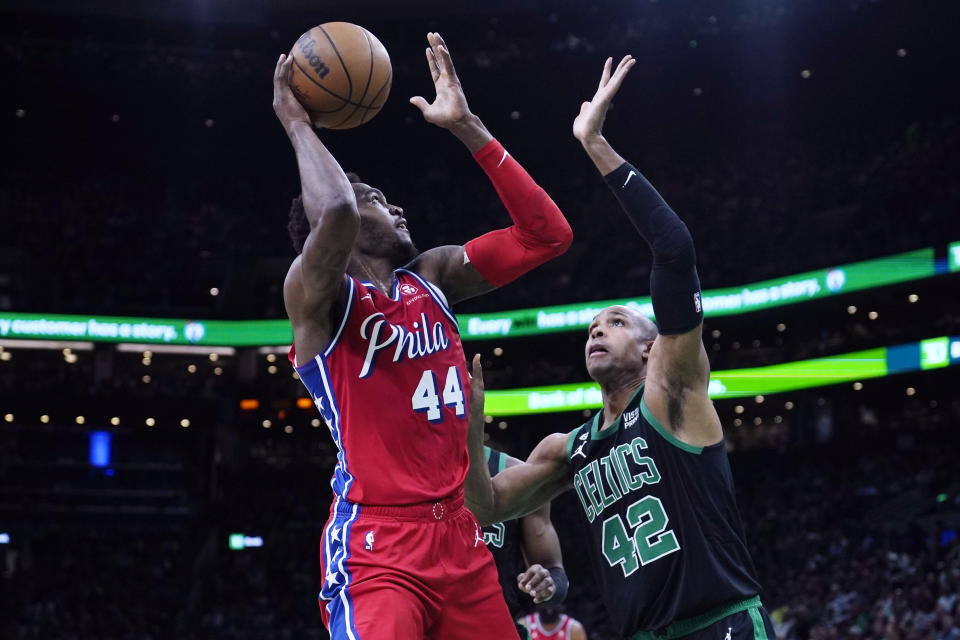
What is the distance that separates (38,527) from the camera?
2703 cm

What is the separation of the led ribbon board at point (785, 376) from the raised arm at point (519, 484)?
1734cm

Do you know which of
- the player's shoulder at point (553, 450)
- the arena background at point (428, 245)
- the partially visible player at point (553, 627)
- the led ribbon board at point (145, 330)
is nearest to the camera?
the player's shoulder at point (553, 450)

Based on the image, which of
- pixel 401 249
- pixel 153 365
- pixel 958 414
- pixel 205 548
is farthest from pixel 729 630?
pixel 153 365

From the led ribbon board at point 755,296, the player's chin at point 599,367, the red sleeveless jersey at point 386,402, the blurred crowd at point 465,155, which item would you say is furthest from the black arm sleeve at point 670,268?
the blurred crowd at point 465,155

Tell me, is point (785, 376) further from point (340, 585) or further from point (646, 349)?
point (340, 585)

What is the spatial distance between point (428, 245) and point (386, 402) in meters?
24.7

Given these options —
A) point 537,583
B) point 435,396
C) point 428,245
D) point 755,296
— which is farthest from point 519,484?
point 428,245

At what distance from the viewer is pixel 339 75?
4.14 meters

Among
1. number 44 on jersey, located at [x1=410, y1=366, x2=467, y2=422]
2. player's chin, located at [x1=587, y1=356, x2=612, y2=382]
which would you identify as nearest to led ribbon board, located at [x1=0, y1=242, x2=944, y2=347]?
player's chin, located at [x1=587, y1=356, x2=612, y2=382]

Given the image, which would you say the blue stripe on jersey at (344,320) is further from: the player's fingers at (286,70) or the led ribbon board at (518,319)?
the led ribbon board at (518,319)

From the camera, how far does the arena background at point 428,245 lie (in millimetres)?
22625

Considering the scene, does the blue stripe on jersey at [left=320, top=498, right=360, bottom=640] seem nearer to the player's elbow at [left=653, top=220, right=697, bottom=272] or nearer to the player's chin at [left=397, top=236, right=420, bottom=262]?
the player's chin at [left=397, top=236, right=420, bottom=262]

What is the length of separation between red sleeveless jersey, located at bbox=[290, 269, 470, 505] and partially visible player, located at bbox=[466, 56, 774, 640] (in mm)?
499

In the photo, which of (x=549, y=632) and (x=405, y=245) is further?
(x=549, y=632)
